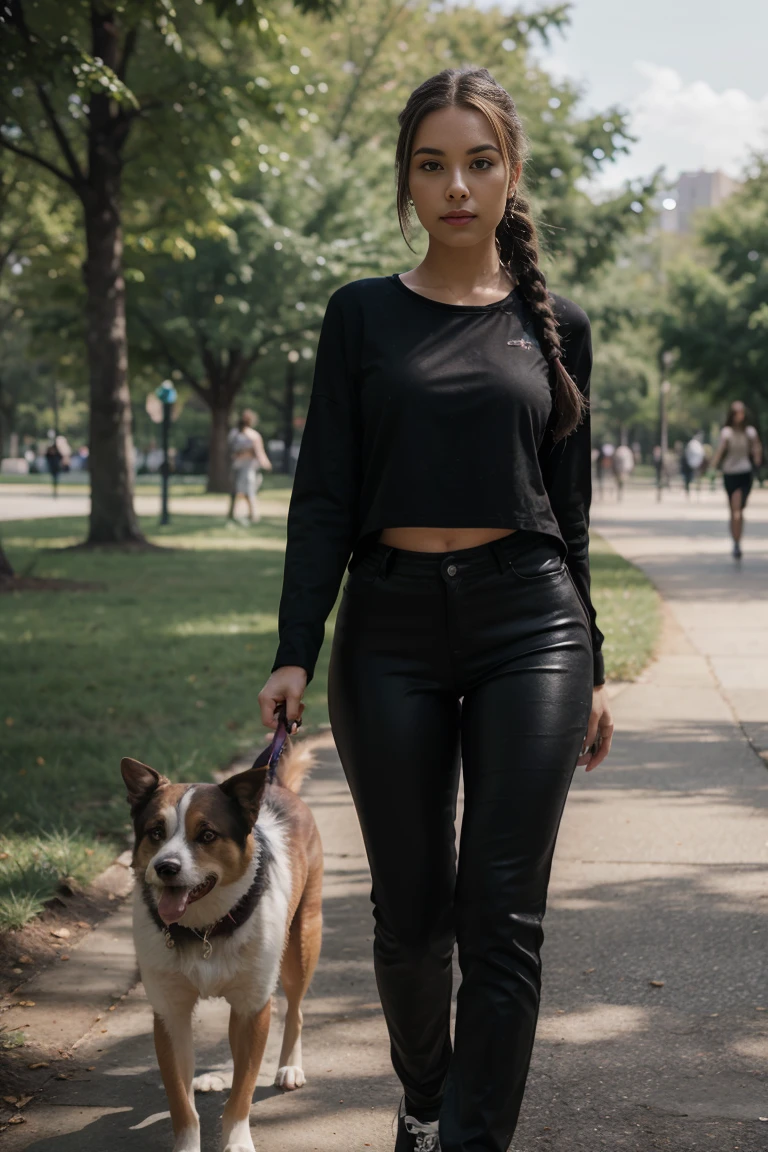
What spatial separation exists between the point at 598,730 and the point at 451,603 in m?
0.63

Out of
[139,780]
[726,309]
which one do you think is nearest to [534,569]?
[139,780]

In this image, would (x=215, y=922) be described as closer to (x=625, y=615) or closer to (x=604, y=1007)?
(x=604, y=1007)

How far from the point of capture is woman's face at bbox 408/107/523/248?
3.00m

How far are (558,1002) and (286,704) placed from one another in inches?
74.6

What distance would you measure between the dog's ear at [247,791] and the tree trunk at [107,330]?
17.1 metres

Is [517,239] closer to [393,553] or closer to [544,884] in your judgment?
[393,553]

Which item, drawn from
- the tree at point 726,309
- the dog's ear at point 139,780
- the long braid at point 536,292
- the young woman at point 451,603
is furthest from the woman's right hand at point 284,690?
the tree at point 726,309

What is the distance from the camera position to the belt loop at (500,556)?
2.86m

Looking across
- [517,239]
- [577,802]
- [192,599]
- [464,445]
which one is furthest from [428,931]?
[192,599]

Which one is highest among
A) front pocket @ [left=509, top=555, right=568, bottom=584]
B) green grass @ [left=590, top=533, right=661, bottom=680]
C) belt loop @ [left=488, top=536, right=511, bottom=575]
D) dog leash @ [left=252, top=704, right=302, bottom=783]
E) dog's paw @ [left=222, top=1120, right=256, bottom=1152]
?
belt loop @ [left=488, top=536, right=511, bottom=575]

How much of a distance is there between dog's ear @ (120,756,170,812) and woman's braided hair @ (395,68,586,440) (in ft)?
3.95

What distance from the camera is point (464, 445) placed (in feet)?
9.46

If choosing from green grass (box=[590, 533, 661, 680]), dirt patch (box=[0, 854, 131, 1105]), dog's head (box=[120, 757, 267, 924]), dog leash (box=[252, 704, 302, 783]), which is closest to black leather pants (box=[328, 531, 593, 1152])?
dog leash (box=[252, 704, 302, 783])

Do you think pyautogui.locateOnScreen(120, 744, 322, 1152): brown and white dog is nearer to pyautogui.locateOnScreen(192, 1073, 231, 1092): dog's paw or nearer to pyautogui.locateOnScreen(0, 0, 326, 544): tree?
pyautogui.locateOnScreen(192, 1073, 231, 1092): dog's paw
